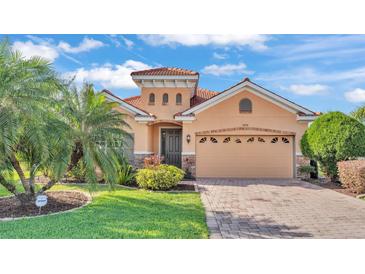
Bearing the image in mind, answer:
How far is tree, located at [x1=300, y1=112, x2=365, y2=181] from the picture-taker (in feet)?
41.6

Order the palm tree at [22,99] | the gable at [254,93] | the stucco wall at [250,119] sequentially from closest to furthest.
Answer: the palm tree at [22,99] < the gable at [254,93] < the stucco wall at [250,119]

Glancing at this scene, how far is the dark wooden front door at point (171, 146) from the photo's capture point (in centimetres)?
1691

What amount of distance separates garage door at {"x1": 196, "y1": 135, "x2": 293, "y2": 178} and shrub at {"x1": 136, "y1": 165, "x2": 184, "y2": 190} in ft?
13.0

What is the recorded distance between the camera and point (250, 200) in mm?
9969

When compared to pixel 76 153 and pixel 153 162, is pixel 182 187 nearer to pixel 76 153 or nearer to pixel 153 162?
pixel 153 162

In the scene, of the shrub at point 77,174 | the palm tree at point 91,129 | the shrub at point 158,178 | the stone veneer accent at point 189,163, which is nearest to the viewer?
the palm tree at point 91,129

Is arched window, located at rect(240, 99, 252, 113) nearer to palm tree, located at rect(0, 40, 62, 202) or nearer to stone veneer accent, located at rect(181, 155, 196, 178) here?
stone veneer accent, located at rect(181, 155, 196, 178)

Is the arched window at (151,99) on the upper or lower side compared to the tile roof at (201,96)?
lower

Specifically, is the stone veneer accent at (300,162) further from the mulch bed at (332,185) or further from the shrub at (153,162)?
the shrub at (153,162)

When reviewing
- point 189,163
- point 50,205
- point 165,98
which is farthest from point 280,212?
point 165,98

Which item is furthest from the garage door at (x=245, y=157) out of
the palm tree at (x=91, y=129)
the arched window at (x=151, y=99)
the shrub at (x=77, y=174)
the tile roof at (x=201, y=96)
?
the palm tree at (x=91, y=129)

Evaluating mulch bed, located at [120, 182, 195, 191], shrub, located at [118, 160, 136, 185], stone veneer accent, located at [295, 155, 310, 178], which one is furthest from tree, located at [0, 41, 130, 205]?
stone veneer accent, located at [295, 155, 310, 178]

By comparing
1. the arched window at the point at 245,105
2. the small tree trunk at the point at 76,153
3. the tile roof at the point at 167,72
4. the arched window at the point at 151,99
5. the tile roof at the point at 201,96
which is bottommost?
the small tree trunk at the point at 76,153

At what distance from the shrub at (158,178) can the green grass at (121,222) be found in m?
1.87
